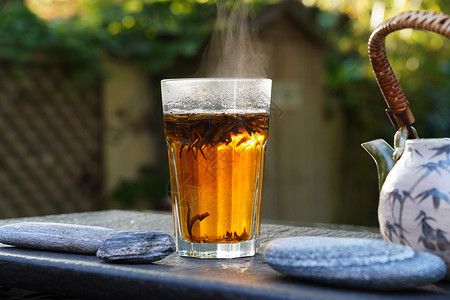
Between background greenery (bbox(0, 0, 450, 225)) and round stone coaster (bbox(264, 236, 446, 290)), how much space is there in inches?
163

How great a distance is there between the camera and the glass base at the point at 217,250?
1.37 metres

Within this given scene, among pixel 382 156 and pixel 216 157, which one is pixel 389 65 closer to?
pixel 382 156

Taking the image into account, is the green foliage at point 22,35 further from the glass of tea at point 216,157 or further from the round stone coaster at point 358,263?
the round stone coaster at point 358,263

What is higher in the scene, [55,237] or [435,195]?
[435,195]

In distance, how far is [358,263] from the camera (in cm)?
98

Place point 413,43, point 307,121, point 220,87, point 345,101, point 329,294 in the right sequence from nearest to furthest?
point 329,294, point 220,87, point 307,121, point 345,101, point 413,43

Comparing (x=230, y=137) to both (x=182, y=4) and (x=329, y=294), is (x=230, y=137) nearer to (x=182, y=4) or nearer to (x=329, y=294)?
(x=329, y=294)

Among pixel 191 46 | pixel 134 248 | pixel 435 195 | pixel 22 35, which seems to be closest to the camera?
pixel 435 195

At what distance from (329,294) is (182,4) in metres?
5.09

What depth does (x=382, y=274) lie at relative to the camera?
3.15ft

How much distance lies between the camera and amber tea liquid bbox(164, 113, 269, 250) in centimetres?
138

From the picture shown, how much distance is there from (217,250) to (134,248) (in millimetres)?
224

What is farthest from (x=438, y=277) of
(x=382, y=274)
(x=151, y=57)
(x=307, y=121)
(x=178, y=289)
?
(x=307, y=121)

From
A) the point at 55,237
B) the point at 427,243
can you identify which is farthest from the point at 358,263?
the point at 55,237
